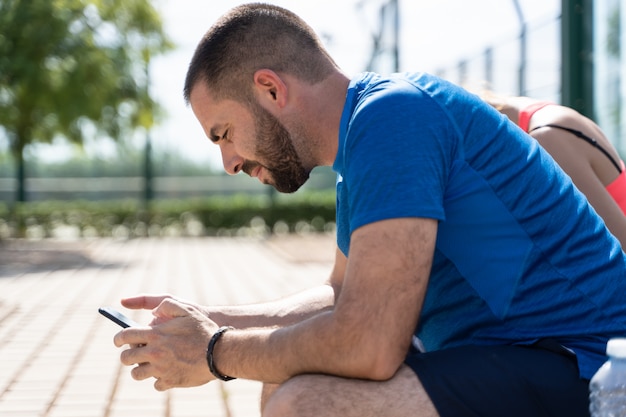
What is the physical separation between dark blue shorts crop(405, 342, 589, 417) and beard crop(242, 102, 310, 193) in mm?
628

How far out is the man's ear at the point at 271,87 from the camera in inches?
89.3

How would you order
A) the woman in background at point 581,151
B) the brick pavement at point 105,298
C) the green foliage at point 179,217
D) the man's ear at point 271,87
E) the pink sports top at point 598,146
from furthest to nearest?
1. the green foliage at point 179,217
2. the brick pavement at point 105,298
3. the pink sports top at point 598,146
4. the woman in background at point 581,151
5. the man's ear at point 271,87

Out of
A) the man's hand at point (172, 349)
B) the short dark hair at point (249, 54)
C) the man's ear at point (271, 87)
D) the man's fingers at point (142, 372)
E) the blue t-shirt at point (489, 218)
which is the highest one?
the short dark hair at point (249, 54)

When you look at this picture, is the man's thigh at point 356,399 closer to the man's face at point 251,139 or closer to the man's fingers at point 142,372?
the man's fingers at point 142,372

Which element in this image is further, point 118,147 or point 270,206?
point 270,206

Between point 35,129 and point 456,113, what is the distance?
51.5ft

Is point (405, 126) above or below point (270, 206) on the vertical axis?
above

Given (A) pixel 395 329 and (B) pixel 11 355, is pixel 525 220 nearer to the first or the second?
(A) pixel 395 329

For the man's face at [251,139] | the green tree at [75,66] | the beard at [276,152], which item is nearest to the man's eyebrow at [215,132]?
the man's face at [251,139]

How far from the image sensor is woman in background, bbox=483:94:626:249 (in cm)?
287

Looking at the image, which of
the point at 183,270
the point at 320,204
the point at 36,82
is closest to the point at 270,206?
the point at 320,204

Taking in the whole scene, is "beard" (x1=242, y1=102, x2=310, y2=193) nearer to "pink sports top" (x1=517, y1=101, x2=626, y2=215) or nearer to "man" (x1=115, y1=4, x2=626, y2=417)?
"man" (x1=115, y1=4, x2=626, y2=417)

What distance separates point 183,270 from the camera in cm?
1092

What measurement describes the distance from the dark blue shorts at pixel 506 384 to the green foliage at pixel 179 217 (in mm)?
16996
